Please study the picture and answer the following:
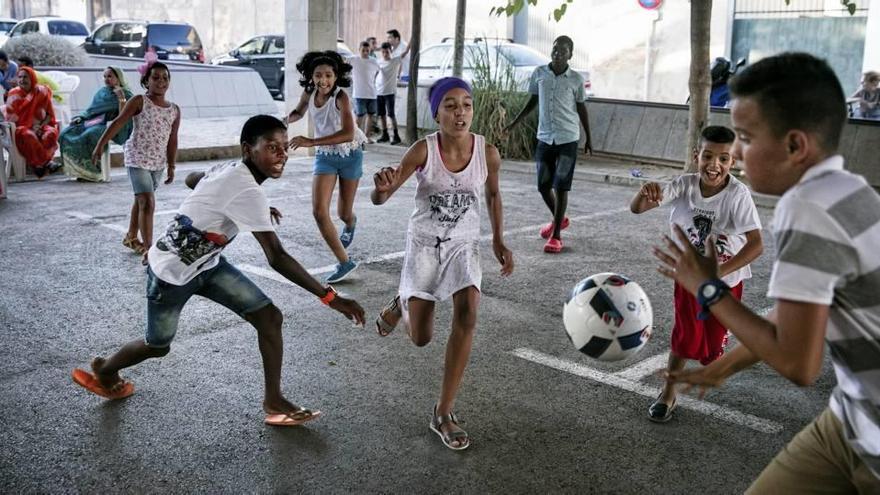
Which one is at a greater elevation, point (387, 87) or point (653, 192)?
point (387, 87)

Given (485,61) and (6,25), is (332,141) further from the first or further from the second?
(6,25)

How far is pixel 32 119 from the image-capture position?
13047 millimetres

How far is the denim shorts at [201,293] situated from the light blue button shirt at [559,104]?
5.18 meters

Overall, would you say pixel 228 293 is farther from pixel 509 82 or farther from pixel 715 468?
pixel 509 82

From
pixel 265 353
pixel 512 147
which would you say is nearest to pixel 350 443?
pixel 265 353

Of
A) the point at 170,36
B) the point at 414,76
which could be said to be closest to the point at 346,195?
the point at 414,76

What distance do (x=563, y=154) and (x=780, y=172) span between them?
7.02 m

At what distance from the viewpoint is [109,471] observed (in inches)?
157

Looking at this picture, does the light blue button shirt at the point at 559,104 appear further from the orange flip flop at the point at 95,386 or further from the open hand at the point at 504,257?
the orange flip flop at the point at 95,386

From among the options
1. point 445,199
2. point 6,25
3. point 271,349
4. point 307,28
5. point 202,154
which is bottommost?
point 271,349

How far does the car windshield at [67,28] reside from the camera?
31.4 m

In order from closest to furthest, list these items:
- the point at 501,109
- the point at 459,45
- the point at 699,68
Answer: the point at 699,68 < the point at 501,109 < the point at 459,45

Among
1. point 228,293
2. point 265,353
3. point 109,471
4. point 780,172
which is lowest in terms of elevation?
point 109,471

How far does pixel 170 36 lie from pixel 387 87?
1393 centimetres
